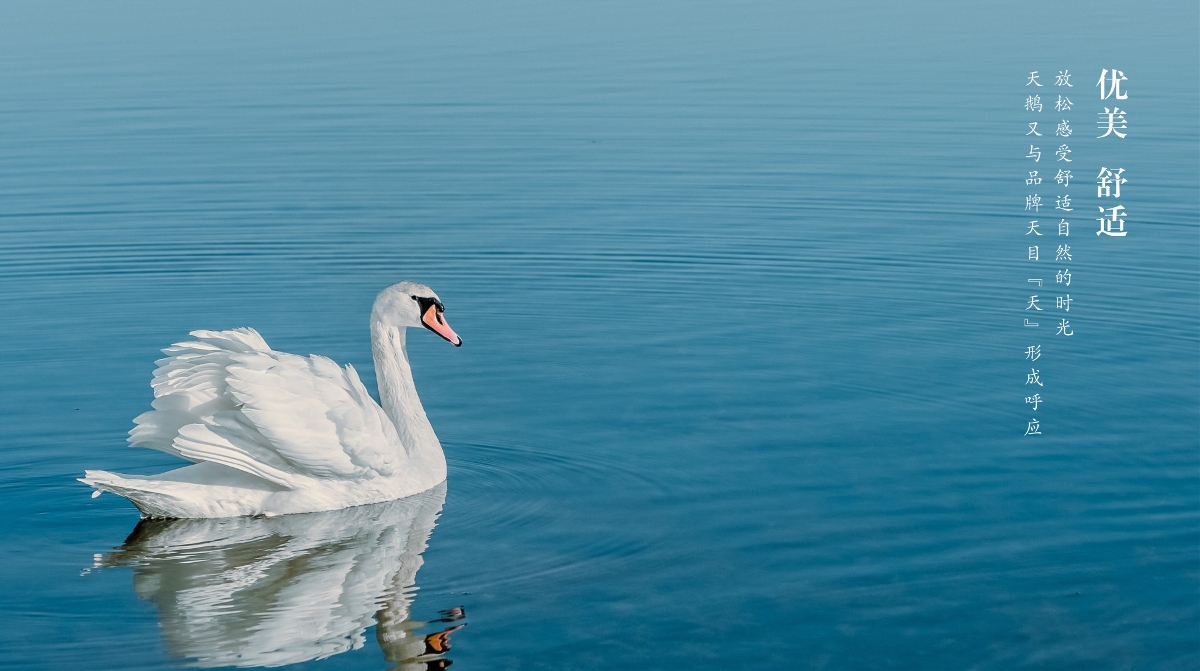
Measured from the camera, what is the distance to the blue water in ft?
31.0

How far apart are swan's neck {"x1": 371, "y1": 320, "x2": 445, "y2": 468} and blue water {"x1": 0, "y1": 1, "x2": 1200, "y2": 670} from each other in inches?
18.1

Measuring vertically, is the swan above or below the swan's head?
below

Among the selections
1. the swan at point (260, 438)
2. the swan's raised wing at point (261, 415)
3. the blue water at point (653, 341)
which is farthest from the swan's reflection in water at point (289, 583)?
the swan's raised wing at point (261, 415)

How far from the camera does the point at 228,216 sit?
20.3m

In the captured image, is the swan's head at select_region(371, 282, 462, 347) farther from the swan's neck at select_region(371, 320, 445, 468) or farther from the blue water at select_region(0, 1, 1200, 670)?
the blue water at select_region(0, 1, 1200, 670)

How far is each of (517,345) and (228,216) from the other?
6.69 meters

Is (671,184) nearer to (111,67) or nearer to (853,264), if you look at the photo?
(853,264)

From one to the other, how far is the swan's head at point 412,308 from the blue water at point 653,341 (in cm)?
100

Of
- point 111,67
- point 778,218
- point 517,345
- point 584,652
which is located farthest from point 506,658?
point 111,67

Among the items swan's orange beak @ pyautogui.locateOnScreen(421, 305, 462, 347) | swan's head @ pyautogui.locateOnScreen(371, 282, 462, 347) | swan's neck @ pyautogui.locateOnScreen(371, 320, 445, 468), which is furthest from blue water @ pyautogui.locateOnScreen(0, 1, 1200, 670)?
swan's head @ pyautogui.locateOnScreen(371, 282, 462, 347)

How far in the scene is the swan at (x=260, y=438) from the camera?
10.8 m

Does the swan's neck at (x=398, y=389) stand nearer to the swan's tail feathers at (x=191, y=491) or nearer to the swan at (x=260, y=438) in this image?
the swan at (x=260, y=438)

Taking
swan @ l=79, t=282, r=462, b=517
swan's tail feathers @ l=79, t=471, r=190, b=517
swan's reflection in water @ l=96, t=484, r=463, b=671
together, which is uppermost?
swan @ l=79, t=282, r=462, b=517

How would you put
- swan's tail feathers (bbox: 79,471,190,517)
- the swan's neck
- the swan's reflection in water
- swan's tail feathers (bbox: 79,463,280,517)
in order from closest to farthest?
the swan's reflection in water
swan's tail feathers (bbox: 79,471,190,517)
swan's tail feathers (bbox: 79,463,280,517)
the swan's neck
